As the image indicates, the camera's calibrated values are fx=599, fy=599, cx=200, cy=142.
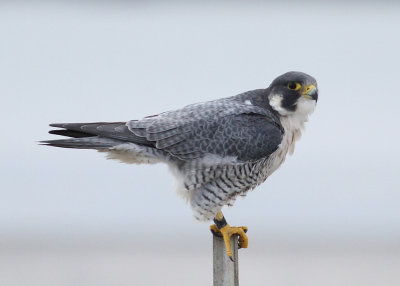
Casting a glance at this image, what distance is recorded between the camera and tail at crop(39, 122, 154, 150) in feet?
10.4

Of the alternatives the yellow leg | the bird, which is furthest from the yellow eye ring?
the yellow leg

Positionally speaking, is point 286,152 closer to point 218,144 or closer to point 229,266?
point 218,144

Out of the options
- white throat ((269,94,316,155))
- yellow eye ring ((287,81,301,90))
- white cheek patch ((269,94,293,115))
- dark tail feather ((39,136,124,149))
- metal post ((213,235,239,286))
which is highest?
yellow eye ring ((287,81,301,90))

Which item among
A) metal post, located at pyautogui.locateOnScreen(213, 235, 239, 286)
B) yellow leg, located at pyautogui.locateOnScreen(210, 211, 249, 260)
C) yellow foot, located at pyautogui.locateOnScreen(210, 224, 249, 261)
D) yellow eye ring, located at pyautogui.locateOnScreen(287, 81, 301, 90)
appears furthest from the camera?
yellow eye ring, located at pyautogui.locateOnScreen(287, 81, 301, 90)

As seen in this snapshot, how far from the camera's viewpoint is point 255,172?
10.8ft

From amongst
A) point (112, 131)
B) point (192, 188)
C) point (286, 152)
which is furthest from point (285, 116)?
point (112, 131)

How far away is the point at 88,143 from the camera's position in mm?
3182

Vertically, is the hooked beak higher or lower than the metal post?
higher

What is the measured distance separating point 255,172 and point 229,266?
0.65 meters

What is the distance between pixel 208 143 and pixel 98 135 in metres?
0.60

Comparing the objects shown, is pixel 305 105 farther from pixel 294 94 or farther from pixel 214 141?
pixel 214 141

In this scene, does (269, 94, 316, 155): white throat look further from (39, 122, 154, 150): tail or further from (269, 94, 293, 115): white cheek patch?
(39, 122, 154, 150): tail

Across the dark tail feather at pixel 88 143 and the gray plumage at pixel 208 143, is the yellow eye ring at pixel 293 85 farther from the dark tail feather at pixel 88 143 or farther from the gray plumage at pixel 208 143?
the dark tail feather at pixel 88 143

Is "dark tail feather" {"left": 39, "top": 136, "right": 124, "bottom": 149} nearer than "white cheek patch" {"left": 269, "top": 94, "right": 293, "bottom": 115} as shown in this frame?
Yes
